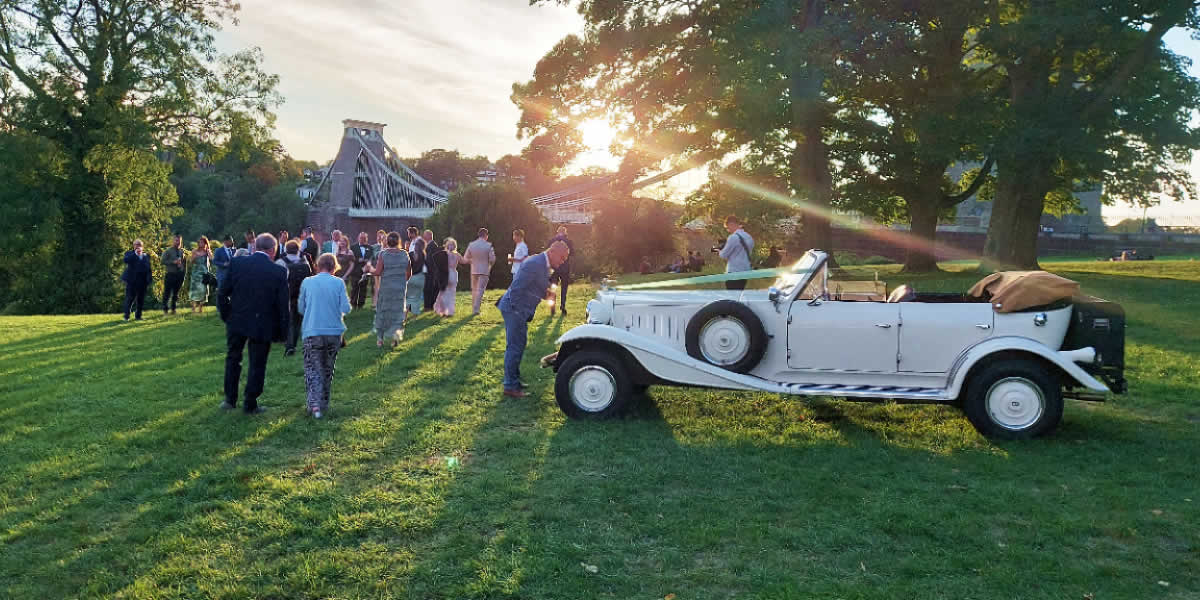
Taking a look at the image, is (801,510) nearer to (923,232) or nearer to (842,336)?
(842,336)

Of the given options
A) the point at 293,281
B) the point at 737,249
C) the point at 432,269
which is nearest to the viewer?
the point at 293,281

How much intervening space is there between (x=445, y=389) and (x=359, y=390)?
955 millimetres

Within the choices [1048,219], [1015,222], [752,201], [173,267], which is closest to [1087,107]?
[1015,222]

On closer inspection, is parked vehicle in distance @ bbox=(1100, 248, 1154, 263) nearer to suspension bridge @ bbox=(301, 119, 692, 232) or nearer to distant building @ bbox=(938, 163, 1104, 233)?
distant building @ bbox=(938, 163, 1104, 233)

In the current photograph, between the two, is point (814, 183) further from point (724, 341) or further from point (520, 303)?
point (724, 341)

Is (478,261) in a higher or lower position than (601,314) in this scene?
higher

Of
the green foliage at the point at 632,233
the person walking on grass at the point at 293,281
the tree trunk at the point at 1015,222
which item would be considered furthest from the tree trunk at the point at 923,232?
the person walking on grass at the point at 293,281

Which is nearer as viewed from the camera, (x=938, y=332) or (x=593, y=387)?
(x=938, y=332)

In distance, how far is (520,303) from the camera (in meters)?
8.38

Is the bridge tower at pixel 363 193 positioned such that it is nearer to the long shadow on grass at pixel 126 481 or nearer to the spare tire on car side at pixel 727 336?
the long shadow on grass at pixel 126 481

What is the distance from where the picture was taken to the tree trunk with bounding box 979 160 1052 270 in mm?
22644

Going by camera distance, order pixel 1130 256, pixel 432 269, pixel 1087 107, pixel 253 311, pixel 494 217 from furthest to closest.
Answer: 1. pixel 1130 256
2. pixel 494 217
3. pixel 1087 107
4. pixel 432 269
5. pixel 253 311

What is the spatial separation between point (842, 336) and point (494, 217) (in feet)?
106

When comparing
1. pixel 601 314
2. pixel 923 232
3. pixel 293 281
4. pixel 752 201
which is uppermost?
pixel 752 201
